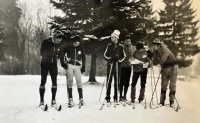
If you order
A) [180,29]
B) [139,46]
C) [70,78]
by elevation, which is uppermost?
[180,29]

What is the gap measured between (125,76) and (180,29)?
3.43ft

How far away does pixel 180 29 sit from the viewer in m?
3.79

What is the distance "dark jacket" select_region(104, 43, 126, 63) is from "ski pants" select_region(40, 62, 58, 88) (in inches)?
30.4

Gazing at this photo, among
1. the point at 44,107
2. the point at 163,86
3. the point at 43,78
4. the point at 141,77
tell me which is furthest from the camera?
the point at 141,77

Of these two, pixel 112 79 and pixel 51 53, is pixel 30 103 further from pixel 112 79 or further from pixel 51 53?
pixel 112 79

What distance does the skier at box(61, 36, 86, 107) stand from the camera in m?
3.68

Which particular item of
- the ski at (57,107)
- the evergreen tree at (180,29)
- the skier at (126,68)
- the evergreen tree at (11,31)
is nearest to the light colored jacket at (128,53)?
the skier at (126,68)

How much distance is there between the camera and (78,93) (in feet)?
11.9

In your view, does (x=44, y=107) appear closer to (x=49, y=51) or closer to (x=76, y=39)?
(x=49, y=51)

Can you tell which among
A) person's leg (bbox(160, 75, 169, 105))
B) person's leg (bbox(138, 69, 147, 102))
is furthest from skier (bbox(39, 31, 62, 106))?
person's leg (bbox(160, 75, 169, 105))

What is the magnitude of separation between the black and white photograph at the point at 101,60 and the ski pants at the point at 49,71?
13 mm

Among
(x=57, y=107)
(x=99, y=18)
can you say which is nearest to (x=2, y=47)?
(x=57, y=107)

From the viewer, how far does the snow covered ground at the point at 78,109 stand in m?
3.39

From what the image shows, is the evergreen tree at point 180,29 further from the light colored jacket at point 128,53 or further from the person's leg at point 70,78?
the person's leg at point 70,78
